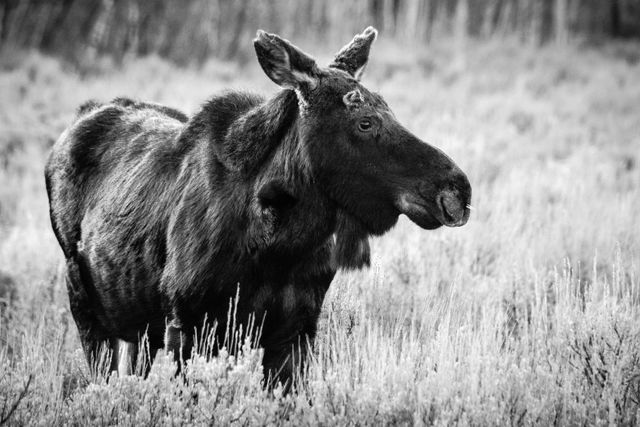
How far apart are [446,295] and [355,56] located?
2.07 metres

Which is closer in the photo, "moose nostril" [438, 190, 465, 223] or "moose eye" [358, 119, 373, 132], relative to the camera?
"moose nostril" [438, 190, 465, 223]

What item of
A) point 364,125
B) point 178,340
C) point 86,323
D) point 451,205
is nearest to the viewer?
point 451,205

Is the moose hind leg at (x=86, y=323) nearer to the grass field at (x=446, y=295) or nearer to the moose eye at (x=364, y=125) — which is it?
the grass field at (x=446, y=295)

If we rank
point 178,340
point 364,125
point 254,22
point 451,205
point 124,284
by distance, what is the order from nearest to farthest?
point 451,205, point 364,125, point 178,340, point 124,284, point 254,22

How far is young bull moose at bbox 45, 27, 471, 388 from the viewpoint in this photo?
381cm

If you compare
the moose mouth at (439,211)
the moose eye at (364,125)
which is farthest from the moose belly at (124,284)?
the moose mouth at (439,211)

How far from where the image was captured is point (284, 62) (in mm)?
3875

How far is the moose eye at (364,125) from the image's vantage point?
3853 mm

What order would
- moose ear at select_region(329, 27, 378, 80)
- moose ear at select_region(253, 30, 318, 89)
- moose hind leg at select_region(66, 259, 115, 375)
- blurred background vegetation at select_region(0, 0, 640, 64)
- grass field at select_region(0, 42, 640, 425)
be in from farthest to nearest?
blurred background vegetation at select_region(0, 0, 640, 64), moose hind leg at select_region(66, 259, 115, 375), moose ear at select_region(329, 27, 378, 80), moose ear at select_region(253, 30, 318, 89), grass field at select_region(0, 42, 640, 425)

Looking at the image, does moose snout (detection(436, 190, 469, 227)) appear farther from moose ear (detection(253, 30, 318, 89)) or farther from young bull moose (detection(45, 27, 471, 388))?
moose ear (detection(253, 30, 318, 89))

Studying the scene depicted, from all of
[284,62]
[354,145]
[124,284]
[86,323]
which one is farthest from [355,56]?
[86,323]

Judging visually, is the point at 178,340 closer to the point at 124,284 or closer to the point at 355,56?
the point at 124,284

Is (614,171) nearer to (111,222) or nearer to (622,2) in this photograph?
(111,222)

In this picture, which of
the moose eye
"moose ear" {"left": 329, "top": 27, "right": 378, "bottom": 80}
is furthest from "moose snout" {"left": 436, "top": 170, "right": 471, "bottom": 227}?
"moose ear" {"left": 329, "top": 27, "right": 378, "bottom": 80}
